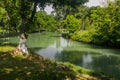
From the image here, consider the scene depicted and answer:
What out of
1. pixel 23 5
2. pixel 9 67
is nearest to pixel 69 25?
pixel 23 5

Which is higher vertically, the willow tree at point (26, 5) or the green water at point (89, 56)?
the willow tree at point (26, 5)

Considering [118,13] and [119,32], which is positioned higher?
[118,13]

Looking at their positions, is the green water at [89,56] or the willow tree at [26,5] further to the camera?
the green water at [89,56]

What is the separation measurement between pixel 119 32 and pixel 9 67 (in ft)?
142

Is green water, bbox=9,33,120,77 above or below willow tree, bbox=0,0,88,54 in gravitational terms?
below

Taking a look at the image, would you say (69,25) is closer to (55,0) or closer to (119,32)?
(119,32)

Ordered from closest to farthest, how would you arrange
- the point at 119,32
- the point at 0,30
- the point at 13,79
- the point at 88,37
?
1. the point at 13,79
2. the point at 119,32
3. the point at 88,37
4. the point at 0,30

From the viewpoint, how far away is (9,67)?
1630 cm

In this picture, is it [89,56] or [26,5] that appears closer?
[26,5]

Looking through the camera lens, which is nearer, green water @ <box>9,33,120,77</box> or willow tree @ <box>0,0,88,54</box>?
willow tree @ <box>0,0,88,54</box>

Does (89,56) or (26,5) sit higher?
(26,5)

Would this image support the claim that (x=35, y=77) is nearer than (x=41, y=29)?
Yes

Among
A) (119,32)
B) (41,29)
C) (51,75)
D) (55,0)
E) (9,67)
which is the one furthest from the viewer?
(41,29)

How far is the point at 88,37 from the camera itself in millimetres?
68688
